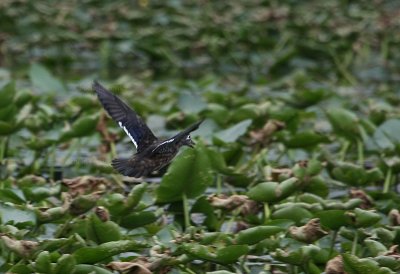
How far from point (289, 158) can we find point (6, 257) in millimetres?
2343

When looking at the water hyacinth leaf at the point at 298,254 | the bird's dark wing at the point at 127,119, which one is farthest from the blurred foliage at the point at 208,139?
the bird's dark wing at the point at 127,119

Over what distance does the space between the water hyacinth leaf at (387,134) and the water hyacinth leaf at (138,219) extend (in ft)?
5.40

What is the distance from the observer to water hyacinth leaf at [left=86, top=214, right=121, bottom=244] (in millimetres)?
3889

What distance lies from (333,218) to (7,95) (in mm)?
2275

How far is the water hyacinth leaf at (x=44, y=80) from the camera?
7195 millimetres

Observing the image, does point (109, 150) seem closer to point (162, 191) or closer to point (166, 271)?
point (162, 191)

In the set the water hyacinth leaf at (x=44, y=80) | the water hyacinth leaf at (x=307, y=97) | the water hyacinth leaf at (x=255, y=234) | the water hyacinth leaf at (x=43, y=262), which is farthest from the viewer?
the water hyacinth leaf at (x=44, y=80)

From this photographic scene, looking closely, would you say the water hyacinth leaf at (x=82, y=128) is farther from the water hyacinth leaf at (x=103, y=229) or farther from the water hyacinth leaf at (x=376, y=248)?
the water hyacinth leaf at (x=376, y=248)

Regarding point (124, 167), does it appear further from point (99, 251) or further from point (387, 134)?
point (387, 134)

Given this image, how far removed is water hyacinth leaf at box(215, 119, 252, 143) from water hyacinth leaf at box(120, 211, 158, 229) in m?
1.10

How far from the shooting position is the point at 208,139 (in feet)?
18.5

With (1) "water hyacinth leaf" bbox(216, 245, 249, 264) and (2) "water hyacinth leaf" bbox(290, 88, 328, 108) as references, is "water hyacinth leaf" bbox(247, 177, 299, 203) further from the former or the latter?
(2) "water hyacinth leaf" bbox(290, 88, 328, 108)

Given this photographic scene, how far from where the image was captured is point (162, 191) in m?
4.38

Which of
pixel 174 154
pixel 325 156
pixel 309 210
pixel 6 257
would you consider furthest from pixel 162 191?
pixel 325 156
